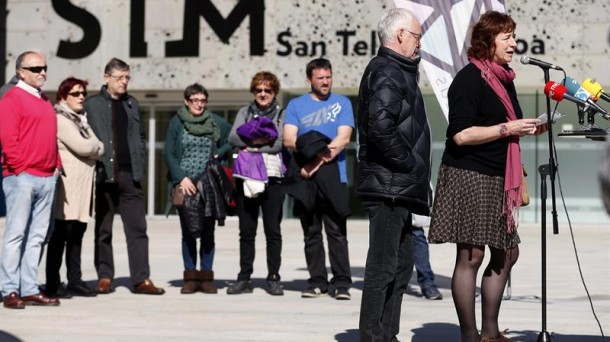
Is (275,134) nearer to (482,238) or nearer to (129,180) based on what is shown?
(129,180)

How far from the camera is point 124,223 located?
35.7ft

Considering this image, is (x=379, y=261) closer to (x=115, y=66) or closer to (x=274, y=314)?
(x=274, y=314)

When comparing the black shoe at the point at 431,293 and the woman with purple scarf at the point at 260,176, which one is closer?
the black shoe at the point at 431,293

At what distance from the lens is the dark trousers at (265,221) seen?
1066cm

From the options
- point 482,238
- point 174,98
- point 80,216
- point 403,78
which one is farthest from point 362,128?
point 174,98

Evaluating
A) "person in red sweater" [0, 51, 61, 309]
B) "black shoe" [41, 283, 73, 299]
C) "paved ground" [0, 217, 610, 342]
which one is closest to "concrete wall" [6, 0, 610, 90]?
"paved ground" [0, 217, 610, 342]

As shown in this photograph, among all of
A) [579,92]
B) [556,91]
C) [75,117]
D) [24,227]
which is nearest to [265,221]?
[75,117]

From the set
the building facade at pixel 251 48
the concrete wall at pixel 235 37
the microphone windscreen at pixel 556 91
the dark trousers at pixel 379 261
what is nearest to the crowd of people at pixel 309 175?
the dark trousers at pixel 379 261

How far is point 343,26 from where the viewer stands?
25781 mm

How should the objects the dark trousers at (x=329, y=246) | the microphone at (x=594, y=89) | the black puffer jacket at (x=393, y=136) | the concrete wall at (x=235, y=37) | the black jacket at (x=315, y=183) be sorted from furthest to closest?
the concrete wall at (x=235, y=37) → the dark trousers at (x=329, y=246) → the black jacket at (x=315, y=183) → the black puffer jacket at (x=393, y=136) → the microphone at (x=594, y=89)

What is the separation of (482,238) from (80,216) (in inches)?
169

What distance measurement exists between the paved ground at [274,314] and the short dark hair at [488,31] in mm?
1704

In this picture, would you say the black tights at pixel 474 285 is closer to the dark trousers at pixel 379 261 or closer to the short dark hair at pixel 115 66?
the dark trousers at pixel 379 261

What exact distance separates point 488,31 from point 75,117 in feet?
14.3
